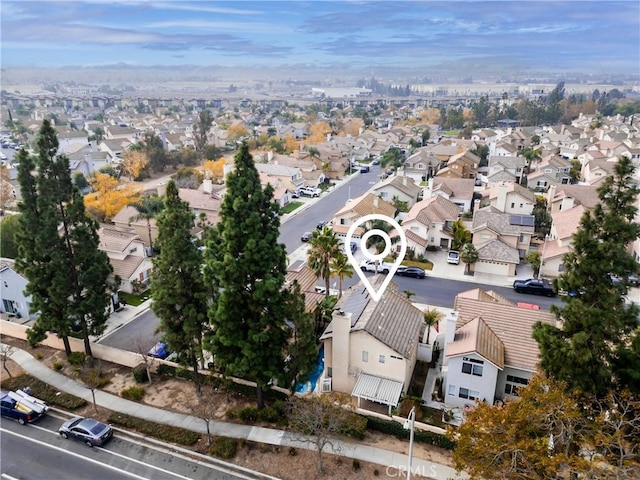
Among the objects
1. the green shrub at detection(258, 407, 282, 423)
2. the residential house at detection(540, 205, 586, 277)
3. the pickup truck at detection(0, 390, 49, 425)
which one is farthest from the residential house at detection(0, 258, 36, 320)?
the residential house at detection(540, 205, 586, 277)

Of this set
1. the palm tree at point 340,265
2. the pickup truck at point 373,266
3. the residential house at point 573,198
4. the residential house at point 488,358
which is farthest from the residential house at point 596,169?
the palm tree at point 340,265

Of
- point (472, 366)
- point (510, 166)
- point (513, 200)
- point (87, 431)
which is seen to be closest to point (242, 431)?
point (87, 431)

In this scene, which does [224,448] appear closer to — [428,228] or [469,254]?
[469,254]

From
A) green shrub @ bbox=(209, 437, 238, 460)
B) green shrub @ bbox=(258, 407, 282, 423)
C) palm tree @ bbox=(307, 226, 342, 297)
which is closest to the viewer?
green shrub @ bbox=(209, 437, 238, 460)

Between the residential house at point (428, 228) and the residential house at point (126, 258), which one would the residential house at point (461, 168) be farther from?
the residential house at point (126, 258)

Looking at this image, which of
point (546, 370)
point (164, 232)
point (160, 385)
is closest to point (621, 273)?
point (546, 370)

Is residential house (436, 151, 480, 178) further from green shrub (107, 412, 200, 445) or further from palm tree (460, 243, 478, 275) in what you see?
green shrub (107, 412, 200, 445)

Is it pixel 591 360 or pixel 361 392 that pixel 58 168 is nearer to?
pixel 361 392
